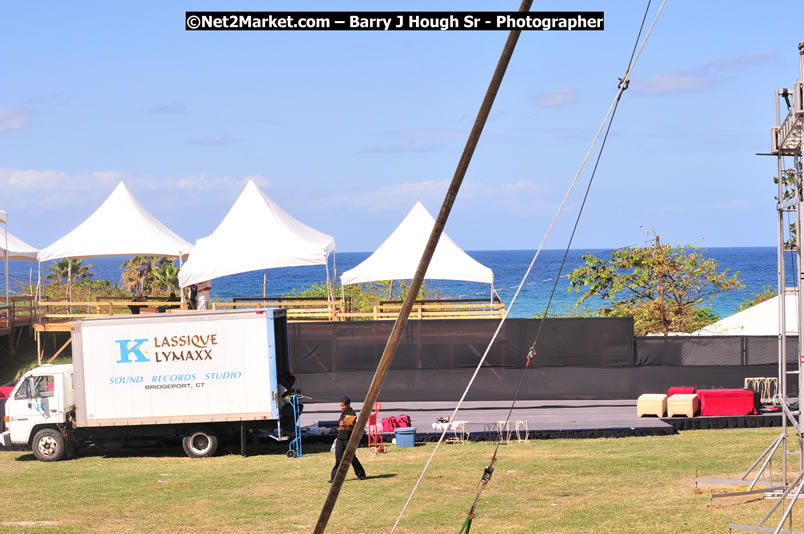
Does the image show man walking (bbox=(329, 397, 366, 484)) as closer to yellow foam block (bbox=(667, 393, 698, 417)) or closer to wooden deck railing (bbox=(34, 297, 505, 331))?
yellow foam block (bbox=(667, 393, 698, 417))

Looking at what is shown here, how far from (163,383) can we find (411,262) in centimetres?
1446

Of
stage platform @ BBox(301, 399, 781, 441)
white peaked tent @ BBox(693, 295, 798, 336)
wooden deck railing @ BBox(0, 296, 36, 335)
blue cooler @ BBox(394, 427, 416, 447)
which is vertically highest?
wooden deck railing @ BBox(0, 296, 36, 335)

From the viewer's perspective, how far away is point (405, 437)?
22.0 metres

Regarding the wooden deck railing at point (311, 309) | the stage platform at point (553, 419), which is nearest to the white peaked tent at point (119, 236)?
the wooden deck railing at point (311, 309)

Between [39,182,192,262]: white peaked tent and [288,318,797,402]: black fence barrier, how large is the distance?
894 centimetres

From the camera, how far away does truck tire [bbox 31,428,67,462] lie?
21.9m

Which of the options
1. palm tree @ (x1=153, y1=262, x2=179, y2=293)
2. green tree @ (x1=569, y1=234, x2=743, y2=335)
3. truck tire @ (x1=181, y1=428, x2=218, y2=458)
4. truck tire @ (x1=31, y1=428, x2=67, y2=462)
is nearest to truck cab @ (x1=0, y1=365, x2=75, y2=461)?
truck tire @ (x1=31, y1=428, x2=67, y2=462)

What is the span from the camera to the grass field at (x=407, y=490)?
14.0m

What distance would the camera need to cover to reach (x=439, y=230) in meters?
6.31

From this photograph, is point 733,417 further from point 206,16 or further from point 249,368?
point 206,16

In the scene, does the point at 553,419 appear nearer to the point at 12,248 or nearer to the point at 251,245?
the point at 251,245

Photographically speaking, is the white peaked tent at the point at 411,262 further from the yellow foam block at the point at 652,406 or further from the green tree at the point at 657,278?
the yellow foam block at the point at 652,406

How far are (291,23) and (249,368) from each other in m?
16.0

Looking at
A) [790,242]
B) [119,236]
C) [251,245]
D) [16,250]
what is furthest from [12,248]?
[790,242]
